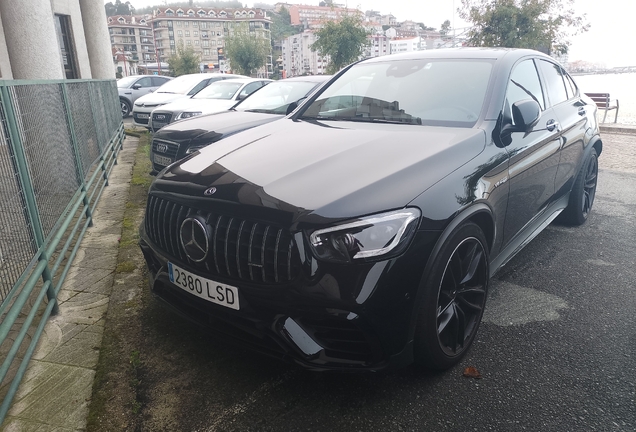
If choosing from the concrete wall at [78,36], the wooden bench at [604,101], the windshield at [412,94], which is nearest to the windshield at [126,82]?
the concrete wall at [78,36]

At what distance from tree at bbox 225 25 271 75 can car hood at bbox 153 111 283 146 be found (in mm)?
67058

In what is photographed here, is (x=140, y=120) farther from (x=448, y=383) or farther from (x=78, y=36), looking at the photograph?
(x=448, y=383)

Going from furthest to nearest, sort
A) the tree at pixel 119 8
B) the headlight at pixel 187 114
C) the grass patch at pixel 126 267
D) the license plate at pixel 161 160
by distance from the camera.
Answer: the tree at pixel 119 8, the headlight at pixel 187 114, the license plate at pixel 161 160, the grass patch at pixel 126 267

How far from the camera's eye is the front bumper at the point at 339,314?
200 cm

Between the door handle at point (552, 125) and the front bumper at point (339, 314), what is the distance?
6.37 feet

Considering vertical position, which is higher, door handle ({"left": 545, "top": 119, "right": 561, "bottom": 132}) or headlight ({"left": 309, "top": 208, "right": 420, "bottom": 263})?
door handle ({"left": 545, "top": 119, "right": 561, "bottom": 132})

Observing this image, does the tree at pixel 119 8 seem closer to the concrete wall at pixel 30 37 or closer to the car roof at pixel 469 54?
the concrete wall at pixel 30 37

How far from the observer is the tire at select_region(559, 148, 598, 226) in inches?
177

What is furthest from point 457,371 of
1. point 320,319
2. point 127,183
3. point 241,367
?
point 127,183

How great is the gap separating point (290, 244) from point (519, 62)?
2466 millimetres

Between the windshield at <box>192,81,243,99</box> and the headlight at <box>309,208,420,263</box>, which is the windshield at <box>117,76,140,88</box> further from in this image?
the headlight at <box>309,208,420,263</box>

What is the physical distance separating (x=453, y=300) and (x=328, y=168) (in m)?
0.91

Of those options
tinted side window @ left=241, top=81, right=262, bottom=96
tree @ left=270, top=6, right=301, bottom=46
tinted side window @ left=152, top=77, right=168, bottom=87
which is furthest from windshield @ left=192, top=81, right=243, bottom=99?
tree @ left=270, top=6, right=301, bottom=46

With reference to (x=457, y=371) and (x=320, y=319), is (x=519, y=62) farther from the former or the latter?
(x=320, y=319)
